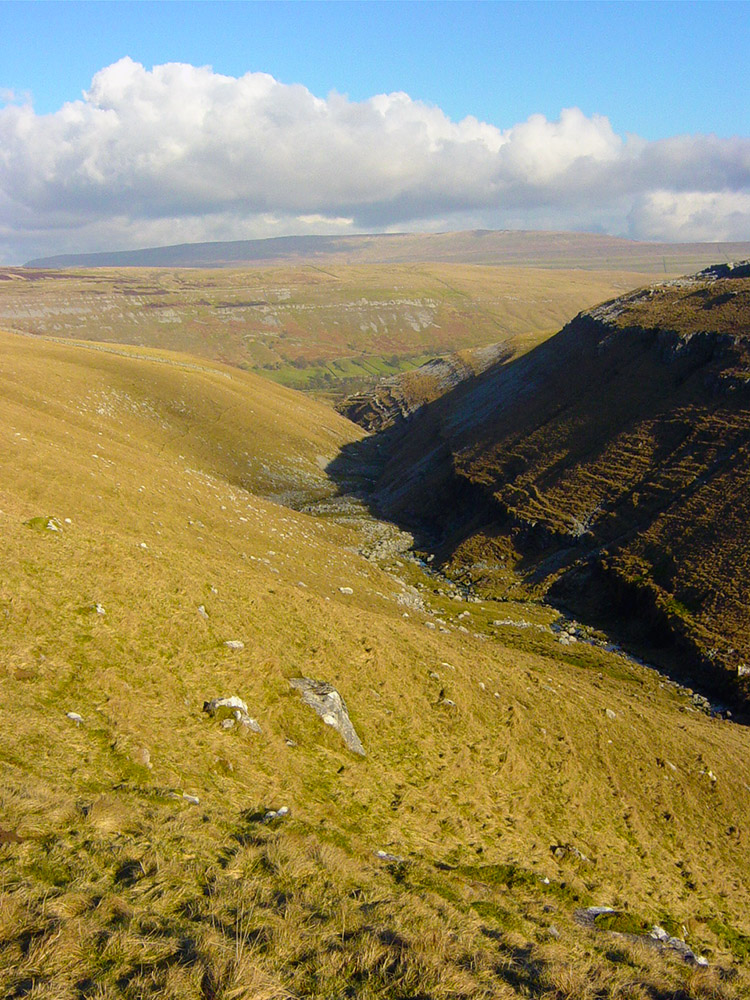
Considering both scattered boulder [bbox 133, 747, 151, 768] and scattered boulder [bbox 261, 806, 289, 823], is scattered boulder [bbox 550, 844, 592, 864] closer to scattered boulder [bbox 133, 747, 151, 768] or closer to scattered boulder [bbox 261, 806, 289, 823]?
scattered boulder [bbox 261, 806, 289, 823]

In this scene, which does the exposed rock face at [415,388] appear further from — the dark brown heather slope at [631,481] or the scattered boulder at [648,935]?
the scattered boulder at [648,935]

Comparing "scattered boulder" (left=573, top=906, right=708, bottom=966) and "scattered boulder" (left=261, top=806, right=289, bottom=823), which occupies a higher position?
"scattered boulder" (left=261, top=806, right=289, bottom=823)

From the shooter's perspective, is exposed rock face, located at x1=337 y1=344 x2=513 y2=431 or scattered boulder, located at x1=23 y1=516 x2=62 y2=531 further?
exposed rock face, located at x1=337 y1=344 x2=513 y2=431

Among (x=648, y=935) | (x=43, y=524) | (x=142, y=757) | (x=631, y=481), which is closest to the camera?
(x=142, y=757)

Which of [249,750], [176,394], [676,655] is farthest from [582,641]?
[176,394]

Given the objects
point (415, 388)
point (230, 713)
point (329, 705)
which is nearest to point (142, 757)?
point (230, 713)

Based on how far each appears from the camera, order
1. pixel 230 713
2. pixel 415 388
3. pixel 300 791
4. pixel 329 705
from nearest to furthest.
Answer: pixel 300 791
pixel 230 713
pixel 329 705
pixel 415 388

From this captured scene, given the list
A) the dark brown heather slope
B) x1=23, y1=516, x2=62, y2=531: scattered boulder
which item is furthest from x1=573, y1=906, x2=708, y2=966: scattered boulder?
the dark brown heather slope

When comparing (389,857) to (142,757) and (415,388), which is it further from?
(415,388)
